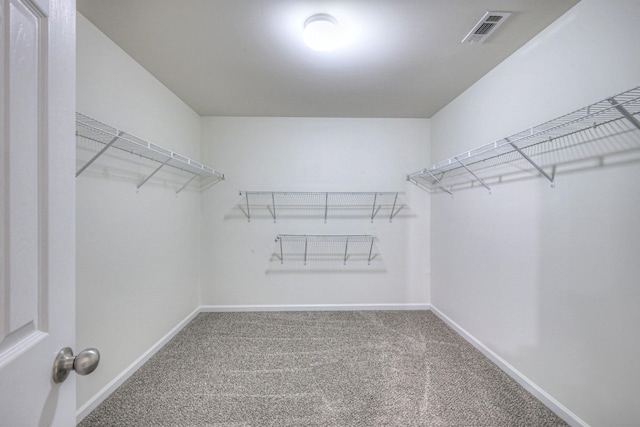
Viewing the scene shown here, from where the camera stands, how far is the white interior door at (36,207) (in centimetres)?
44

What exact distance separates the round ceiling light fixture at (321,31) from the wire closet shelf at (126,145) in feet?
3.72

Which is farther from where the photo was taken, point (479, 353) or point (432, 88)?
point (432, 88)

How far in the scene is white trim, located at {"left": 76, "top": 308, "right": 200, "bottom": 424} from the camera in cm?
149

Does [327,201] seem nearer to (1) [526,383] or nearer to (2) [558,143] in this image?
(2) [558,143]

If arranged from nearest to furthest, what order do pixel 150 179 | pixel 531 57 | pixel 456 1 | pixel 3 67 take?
pixel 3 67 < pixel 456 1 < pixel 531 57 < pixel 150 179

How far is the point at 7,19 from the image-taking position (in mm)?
446

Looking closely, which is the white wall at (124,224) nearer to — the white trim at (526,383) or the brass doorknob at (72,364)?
the brass doorknob at (72,364)

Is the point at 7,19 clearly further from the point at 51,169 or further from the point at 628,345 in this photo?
the point at 628,345

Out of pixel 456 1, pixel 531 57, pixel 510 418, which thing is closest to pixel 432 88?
pixel 531 57

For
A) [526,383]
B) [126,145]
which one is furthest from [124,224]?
[526,383]

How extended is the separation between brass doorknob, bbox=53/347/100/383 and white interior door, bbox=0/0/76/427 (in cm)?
1

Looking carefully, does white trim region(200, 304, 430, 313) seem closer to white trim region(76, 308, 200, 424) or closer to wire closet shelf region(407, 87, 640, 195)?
white trim region(76, 308, 200, 424)

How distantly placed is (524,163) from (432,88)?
101 cm

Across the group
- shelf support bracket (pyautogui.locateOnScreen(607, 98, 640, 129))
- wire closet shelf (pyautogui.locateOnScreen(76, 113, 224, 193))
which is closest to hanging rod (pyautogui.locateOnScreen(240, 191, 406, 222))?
wire closet shelf (pyautogui.locateOnScreen(76, 113, 224, 193))
